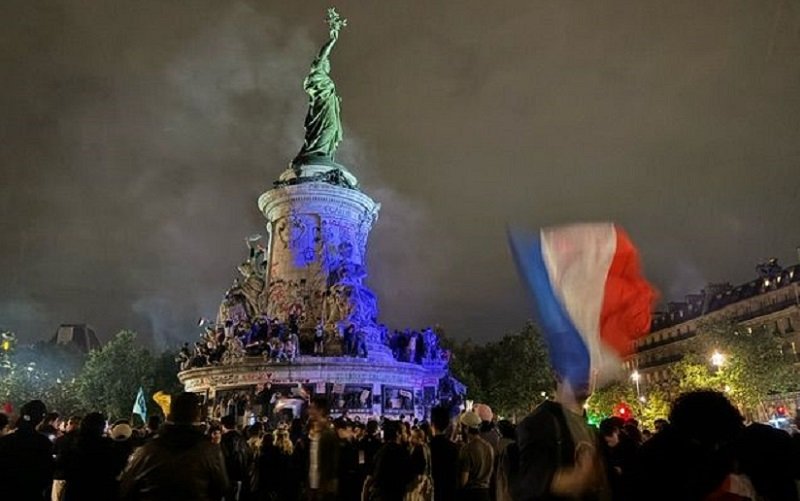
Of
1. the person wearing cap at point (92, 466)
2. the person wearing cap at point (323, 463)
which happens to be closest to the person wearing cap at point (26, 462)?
the person wearing cap at point (92, 466)

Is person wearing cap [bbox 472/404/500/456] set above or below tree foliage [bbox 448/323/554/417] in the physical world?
below

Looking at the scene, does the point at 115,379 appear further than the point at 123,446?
Yes

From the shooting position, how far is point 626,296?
20.4 feet

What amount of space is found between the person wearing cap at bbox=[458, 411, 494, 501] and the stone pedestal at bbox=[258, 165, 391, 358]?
27.1m

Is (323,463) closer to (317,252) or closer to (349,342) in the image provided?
(349,342)

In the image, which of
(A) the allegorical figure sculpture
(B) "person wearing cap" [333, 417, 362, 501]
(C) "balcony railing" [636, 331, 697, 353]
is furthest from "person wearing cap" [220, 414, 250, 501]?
(C) "balcony railing" [636, 331, 697, 353]

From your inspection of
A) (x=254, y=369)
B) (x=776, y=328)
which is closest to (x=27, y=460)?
(x=254, y=369)

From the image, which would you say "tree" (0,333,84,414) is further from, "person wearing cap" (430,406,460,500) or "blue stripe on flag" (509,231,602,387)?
"blue stripe on flag" (509,231,602,387)

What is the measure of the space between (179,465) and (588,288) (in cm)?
392

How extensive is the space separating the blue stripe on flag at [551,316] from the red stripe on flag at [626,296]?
0.53m

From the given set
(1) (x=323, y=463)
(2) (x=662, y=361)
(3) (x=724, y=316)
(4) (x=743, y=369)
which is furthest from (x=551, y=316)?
(2) (x=662, y=361)

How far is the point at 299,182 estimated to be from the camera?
130 feet

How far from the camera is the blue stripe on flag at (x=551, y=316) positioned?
17.3 feet

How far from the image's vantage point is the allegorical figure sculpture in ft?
143
